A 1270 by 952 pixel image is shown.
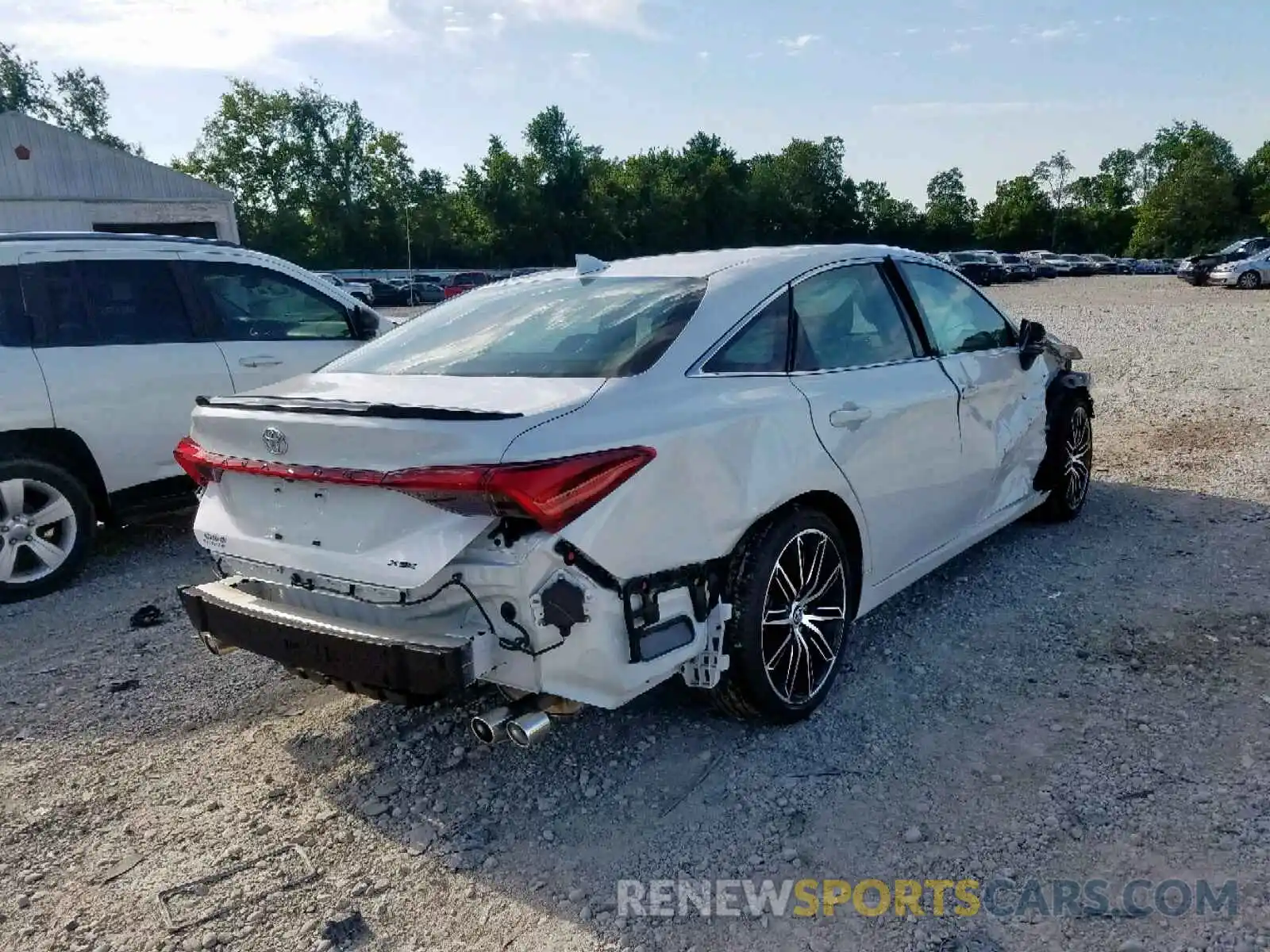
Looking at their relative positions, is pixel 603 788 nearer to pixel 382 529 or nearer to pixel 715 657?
pixel 715 657

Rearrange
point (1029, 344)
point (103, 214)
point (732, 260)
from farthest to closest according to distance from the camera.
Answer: point (103, 214) < point (1029, 344) < point (732, 260)

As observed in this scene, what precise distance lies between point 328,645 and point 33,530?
129 inches

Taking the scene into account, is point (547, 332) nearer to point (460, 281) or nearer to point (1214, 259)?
point (1214, 259)

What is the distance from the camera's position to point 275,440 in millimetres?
2916

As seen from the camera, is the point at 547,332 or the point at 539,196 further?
the point at 539,196

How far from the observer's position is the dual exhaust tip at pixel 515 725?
273 centimetres

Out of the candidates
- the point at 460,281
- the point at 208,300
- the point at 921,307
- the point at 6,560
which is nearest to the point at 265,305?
the point at 208,300

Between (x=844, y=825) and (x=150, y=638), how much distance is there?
3318mm

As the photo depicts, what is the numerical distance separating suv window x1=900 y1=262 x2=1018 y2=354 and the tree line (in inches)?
2322

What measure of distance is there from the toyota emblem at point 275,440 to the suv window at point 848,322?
1.74 m

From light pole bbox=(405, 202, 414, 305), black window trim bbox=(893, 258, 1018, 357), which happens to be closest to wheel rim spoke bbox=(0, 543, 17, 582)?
black window trim bbox=(893, 258, 1018, 357)

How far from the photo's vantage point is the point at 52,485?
17.0 feet

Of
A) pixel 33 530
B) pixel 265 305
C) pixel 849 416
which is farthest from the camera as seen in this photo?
pixel 265 305

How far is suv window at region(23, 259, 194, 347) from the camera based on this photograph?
208 inches
